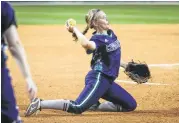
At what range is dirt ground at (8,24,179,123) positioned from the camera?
5.98 m

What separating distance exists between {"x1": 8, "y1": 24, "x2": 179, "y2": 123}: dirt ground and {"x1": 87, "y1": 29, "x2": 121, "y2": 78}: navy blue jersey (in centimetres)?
68

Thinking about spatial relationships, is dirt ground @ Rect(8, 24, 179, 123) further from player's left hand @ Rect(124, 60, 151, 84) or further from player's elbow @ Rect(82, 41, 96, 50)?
player's elbow @ Rect(82, 41, 96, 50)

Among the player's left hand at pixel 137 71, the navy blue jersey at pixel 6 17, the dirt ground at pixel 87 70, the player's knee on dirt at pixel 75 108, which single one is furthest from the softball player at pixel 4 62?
the player's left hand at pixel 137 71

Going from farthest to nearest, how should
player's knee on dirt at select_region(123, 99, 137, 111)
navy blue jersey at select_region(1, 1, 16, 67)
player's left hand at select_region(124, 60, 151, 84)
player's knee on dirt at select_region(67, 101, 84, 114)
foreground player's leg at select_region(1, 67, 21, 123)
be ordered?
1. player's left hand at select_region(124, 60, 151, 84)
2. player's knee on dirt at select_region(123, 99, 137, 111)
3. player's knee on dirt at select_region(67, 101, 84, 114)
4. foreground player's leg at select_region(1, 67, 21, 123)
5. navy blue jersey at select_region(1, 1, 16, 67)

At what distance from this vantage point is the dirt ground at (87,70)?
19.6 ft

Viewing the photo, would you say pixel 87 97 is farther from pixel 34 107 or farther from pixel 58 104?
pixel 34 107

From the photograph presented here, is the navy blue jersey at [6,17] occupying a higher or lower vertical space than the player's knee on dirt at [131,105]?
higher

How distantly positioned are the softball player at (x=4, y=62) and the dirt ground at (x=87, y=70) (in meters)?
2.35

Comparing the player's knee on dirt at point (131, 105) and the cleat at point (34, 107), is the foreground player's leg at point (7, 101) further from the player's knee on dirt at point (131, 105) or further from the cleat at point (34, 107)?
the player's knee on dirt at point (131, 105)

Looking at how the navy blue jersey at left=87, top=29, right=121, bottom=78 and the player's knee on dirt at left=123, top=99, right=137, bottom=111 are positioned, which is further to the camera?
the player's knee on dirt at left=123, top=99, right=137, bottom=111

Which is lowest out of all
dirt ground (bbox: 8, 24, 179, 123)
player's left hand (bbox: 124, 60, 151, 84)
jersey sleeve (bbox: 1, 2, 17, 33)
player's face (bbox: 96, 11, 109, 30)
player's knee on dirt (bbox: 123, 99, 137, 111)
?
dirt ground (bbox: 8, 24, 179, 123)

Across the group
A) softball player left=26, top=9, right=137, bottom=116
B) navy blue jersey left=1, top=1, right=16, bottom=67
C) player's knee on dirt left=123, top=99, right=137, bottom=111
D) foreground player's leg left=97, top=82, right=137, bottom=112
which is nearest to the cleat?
softball player left=26, top=9, right=137, bottom=116

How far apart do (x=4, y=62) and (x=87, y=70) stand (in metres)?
6.12

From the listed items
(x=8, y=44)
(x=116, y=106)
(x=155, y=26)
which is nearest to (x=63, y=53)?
(x=116, y=106)
